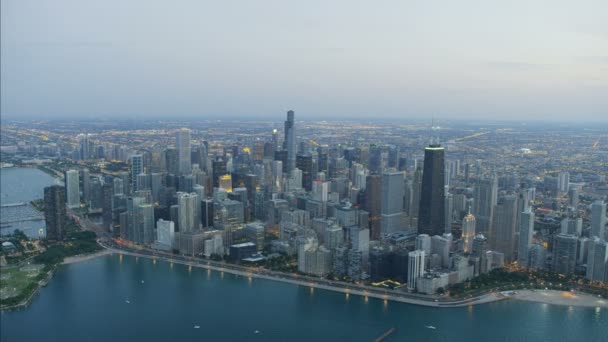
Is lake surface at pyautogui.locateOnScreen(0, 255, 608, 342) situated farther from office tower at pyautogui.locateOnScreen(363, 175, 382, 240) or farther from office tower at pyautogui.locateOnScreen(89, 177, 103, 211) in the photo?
office tower at pyautogui.locateOnScreen(89, 177, 103, 211)

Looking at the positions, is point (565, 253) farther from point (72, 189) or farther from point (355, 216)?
point (72, 189)

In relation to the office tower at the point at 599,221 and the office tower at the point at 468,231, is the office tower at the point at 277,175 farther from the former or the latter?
the office tower at the point at 599,221

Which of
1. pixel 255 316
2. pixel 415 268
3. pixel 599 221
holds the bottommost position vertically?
pixel 255 316

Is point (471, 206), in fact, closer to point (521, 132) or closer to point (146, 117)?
point (521, 132)

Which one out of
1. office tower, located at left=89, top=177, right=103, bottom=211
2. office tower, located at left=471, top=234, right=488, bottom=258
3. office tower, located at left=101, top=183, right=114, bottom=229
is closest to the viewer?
office tower, located at left=471, top=234, right=488, bottom=258

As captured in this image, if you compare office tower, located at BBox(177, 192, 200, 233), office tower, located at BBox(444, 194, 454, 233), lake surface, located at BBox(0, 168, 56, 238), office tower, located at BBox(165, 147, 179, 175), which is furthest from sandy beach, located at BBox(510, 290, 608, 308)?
office tower, located at BBox(165, 147, 179, 175)

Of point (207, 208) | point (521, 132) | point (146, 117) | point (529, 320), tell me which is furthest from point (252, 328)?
point (146, 117)

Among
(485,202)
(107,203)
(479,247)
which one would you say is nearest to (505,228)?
(485,202)
